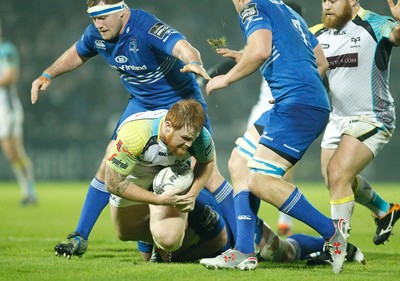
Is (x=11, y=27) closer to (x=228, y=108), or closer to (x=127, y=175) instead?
(x=228, y=108)

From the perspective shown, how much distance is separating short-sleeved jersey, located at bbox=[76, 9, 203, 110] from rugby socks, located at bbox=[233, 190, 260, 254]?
4.51ft

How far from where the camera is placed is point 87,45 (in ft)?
24.0

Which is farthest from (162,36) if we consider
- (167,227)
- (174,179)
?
(167,227)

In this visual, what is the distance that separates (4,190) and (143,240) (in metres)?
10.7

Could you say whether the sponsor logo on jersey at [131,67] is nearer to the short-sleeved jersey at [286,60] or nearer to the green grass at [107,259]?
the short-sleeved jersey at [286,60]

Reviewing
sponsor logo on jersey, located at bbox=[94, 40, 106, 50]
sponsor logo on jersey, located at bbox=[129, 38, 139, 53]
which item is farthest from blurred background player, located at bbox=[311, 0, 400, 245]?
sponsor logo on jersey, located at bbox=[94, 40, 106, 50]

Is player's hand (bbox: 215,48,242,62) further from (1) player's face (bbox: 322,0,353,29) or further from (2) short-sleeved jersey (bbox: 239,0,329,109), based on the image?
(1) player's face (bbox: 322,0,353,29)

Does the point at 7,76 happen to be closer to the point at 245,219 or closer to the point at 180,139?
the point at 245,219

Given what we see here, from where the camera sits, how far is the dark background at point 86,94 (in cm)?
1831

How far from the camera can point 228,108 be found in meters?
19.1

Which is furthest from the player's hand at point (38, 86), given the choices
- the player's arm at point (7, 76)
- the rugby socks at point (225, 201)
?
the player's arm at point (7, 76)

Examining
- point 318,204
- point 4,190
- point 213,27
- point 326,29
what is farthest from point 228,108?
point 326,29

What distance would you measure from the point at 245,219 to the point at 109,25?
6.69ft

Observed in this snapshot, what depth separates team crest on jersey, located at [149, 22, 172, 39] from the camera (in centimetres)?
680
